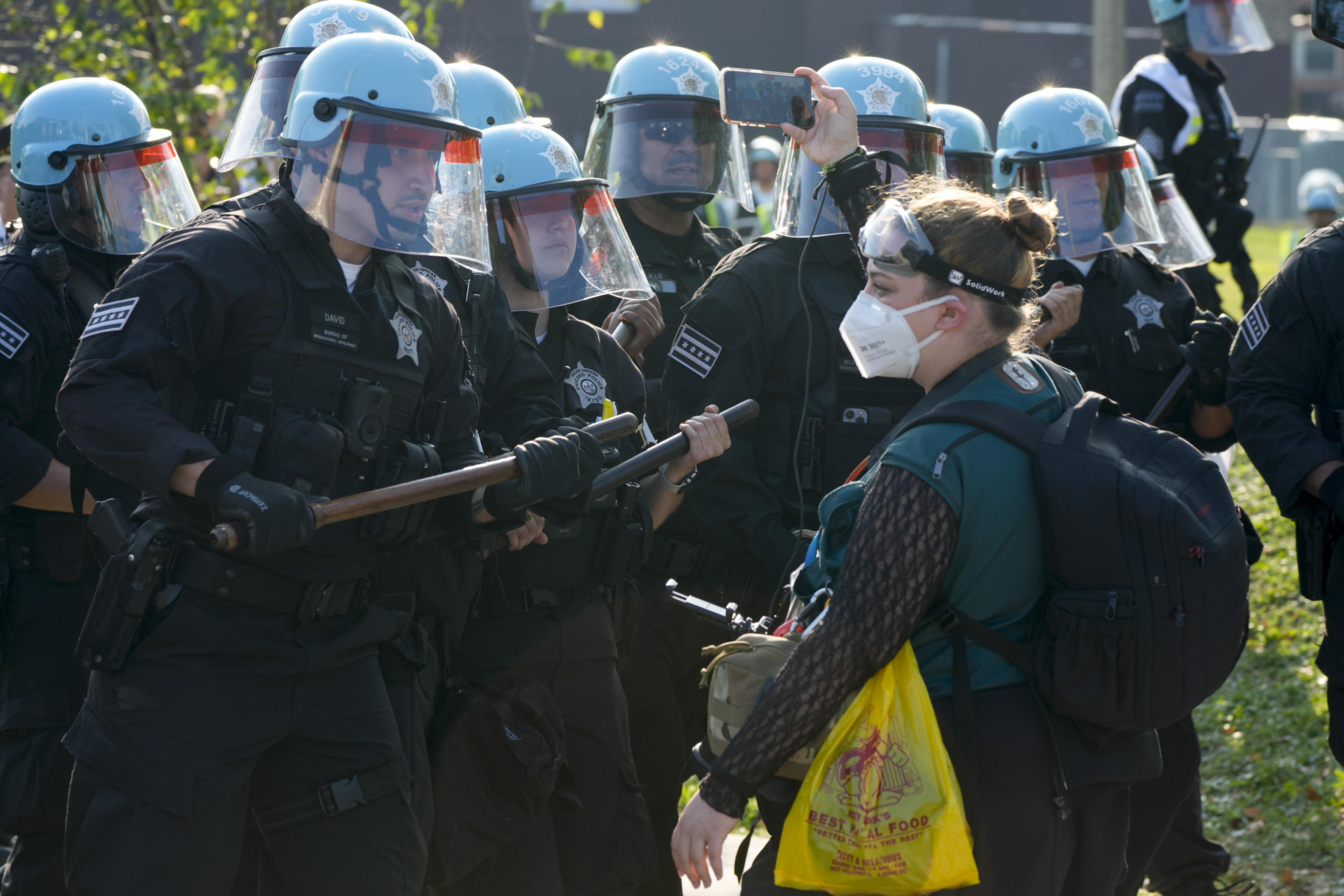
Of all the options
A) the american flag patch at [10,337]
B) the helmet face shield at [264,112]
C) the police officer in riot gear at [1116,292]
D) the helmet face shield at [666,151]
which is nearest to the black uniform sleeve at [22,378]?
the american flag patch at [10,337]

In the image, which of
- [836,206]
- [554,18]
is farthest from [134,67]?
[554,18]

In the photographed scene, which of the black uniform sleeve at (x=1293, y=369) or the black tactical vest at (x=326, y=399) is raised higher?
the black tactical vest at (x=326, y=399)

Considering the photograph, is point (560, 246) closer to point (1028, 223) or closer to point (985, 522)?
point (1028, 223)

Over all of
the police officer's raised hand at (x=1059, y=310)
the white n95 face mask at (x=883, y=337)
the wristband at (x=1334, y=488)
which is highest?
the white n95 face mask at (x=883, y=337)

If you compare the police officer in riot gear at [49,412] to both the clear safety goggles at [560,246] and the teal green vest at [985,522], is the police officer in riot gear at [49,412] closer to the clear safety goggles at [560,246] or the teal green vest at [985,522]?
the clear safety goggles at [560,246]

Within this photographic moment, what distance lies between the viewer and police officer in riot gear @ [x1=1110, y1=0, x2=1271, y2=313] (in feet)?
22.7

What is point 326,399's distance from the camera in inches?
112

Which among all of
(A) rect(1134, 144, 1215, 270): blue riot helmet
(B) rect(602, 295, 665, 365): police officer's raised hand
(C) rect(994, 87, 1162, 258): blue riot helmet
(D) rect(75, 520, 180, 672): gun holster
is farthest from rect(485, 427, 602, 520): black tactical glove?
(A) rect(1134, 144, 1215, 270): blue riot helmet

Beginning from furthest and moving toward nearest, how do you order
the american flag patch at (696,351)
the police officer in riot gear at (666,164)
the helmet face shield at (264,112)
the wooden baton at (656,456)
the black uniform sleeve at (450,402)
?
the police officer in riot gear at (666,164)
the helmet face shield at (264,112)
the american flag patch at (696,351)
the wooden baton at (656,456)
the black uniform sleeve at (450,402)

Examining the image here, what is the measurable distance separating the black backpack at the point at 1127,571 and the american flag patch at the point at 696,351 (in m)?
1.44

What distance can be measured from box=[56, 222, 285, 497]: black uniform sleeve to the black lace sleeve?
114cm

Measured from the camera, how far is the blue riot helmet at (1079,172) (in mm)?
4516

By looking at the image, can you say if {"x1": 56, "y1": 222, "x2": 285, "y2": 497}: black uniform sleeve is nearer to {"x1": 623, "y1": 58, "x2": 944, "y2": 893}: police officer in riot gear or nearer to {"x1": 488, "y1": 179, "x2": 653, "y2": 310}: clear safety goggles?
{"x1": 488, "y1": 179, "x2": 653, "y2": 310}: clear safety goggles

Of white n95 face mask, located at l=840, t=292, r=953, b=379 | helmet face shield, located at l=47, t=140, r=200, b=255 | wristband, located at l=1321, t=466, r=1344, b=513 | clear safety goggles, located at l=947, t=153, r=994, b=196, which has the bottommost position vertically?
wristband, located at l=1321, t=466, r=1344, b=513
